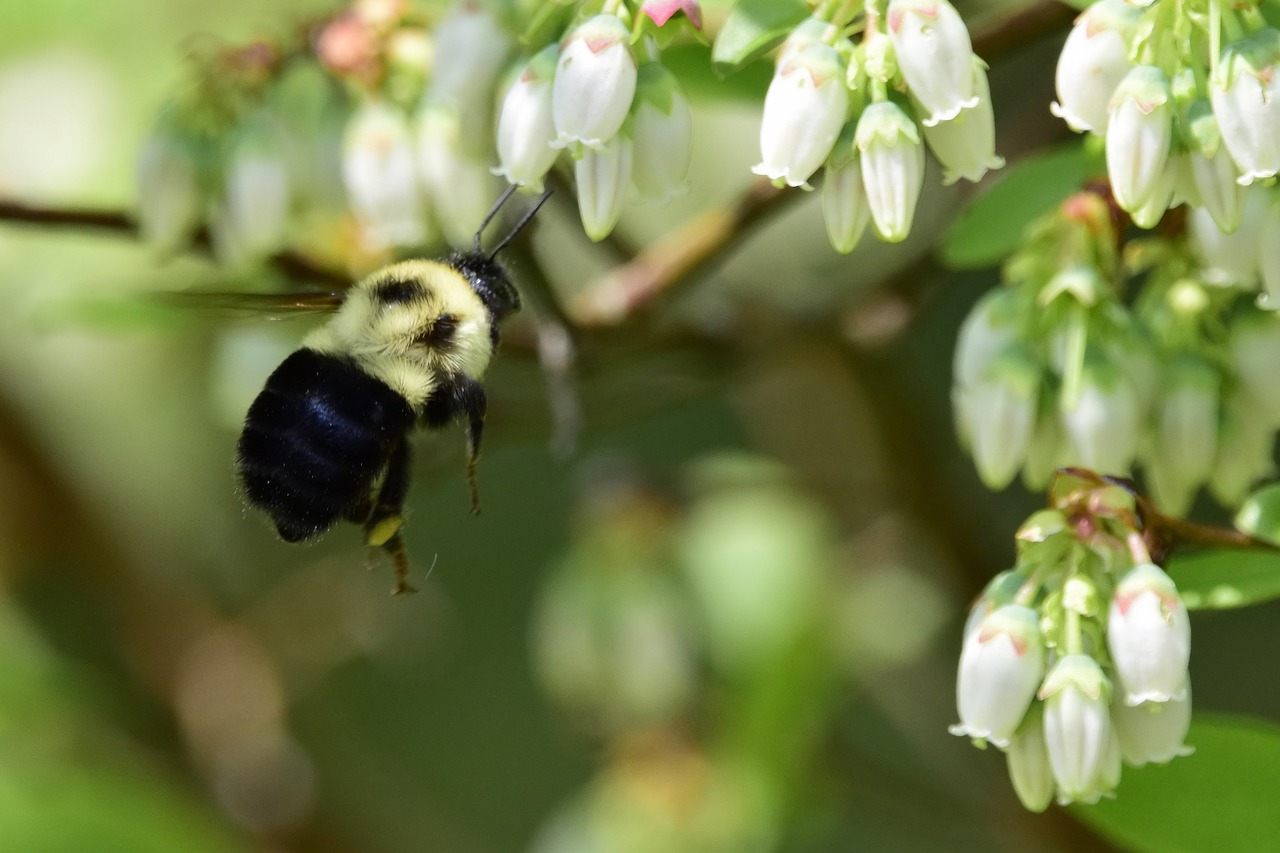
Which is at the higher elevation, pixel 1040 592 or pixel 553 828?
pixel 1040 592

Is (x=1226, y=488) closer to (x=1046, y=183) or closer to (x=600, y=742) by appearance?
(x=1046, y=183)

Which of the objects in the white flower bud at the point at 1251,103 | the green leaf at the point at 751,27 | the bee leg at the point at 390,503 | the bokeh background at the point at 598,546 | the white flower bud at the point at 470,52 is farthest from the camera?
the bokeh background at the point at 598,546

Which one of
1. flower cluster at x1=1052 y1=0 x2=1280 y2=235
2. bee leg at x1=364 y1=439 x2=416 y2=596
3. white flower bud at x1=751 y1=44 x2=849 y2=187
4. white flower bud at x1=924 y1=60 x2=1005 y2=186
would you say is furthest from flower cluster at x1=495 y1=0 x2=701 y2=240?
bee leg at x1=364 y1=439 x2=416 y2=596

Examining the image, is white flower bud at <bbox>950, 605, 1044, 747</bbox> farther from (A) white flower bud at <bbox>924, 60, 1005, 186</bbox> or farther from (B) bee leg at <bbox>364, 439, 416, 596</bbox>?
(B) bee leg at <bbox>364, 439, 416, 596</bbox>

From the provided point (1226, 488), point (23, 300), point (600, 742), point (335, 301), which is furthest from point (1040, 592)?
point (23, 300)

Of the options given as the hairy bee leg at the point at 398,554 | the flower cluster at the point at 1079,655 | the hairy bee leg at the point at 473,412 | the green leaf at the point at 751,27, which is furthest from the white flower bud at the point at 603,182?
the hairy bee leg at the point at 398,554

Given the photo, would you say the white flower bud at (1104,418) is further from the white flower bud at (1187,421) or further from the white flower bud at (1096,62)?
the white flower bud at (1096,62)

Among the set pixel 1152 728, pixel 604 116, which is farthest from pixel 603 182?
pixel 1152 728
